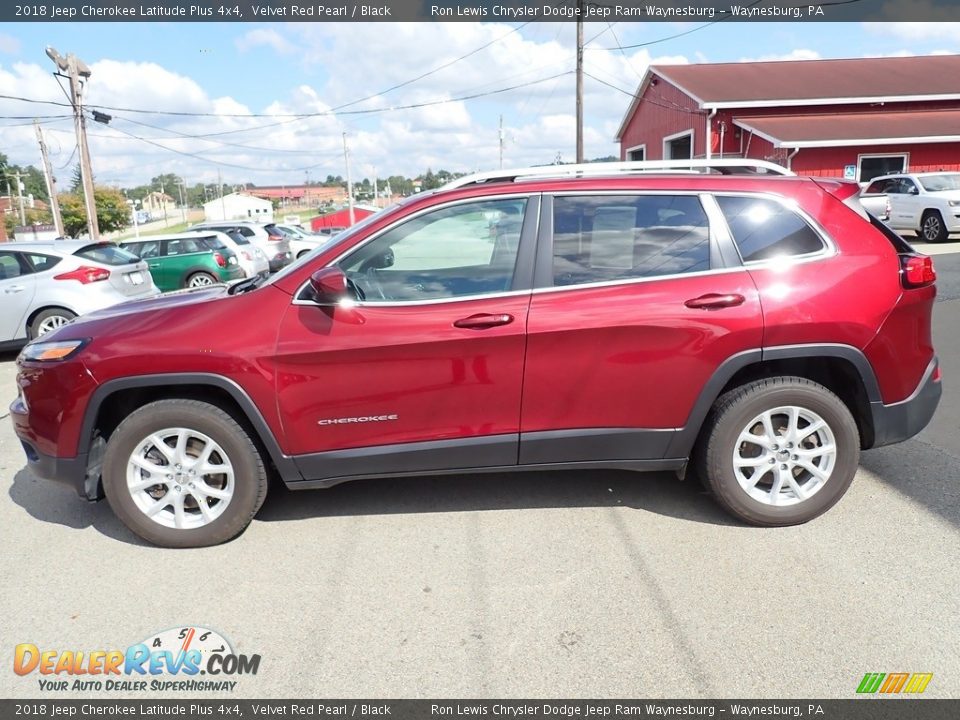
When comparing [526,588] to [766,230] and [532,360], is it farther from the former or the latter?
[766,230]

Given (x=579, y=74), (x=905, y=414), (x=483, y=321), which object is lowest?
(x=905, y=414)

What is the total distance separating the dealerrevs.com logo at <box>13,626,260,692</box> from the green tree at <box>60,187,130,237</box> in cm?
6487

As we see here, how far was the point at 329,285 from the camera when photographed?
3.33 metres

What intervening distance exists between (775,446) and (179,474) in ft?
9.87

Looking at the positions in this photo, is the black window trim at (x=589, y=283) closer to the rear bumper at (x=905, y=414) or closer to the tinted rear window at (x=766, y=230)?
the tinted rear window at (x=766, y=230)

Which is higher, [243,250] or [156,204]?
[243,250]

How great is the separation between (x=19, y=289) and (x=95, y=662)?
7.27m

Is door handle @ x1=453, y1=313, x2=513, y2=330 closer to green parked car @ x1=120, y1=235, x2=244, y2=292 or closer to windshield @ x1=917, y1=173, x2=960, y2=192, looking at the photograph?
green parked car @ x1=120, y1=235, x2=244, y2=292

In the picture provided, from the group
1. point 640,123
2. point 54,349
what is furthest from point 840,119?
point 54,349

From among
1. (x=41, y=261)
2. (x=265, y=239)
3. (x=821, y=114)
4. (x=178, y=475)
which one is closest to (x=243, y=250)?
(x=265, y=239)

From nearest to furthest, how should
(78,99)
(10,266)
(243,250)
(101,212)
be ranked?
(10,266)
(243,250)
(78,99)
(101,212)

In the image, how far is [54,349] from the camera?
3.62 m

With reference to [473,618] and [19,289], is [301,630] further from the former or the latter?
[19,289]

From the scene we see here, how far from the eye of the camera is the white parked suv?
16.6 metres
